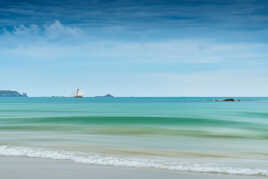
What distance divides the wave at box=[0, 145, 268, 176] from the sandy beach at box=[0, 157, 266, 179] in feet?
1.26

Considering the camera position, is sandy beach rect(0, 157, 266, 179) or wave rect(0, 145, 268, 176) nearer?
sandy beach rect(0, 157, 266, 179)

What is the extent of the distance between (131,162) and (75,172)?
1890 millimetres

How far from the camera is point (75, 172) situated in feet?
24.4

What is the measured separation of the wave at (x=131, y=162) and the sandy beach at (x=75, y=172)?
0.39 m

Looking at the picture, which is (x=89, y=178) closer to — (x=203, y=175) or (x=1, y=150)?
(x=203, y=175)

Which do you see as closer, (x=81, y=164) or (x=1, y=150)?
(x=81, y=164)

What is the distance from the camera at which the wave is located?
7.65 meters

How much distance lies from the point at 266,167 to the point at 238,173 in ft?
4.94

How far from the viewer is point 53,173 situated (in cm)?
725

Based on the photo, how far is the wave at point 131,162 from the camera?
7648 millimetres

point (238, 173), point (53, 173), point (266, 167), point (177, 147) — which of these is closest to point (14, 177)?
point (53, 173)

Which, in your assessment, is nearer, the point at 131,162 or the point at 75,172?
the point at 75,172

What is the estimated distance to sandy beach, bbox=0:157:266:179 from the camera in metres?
7.02

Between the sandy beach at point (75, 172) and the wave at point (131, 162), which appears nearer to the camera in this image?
the sandy beach at point (75, 172)
